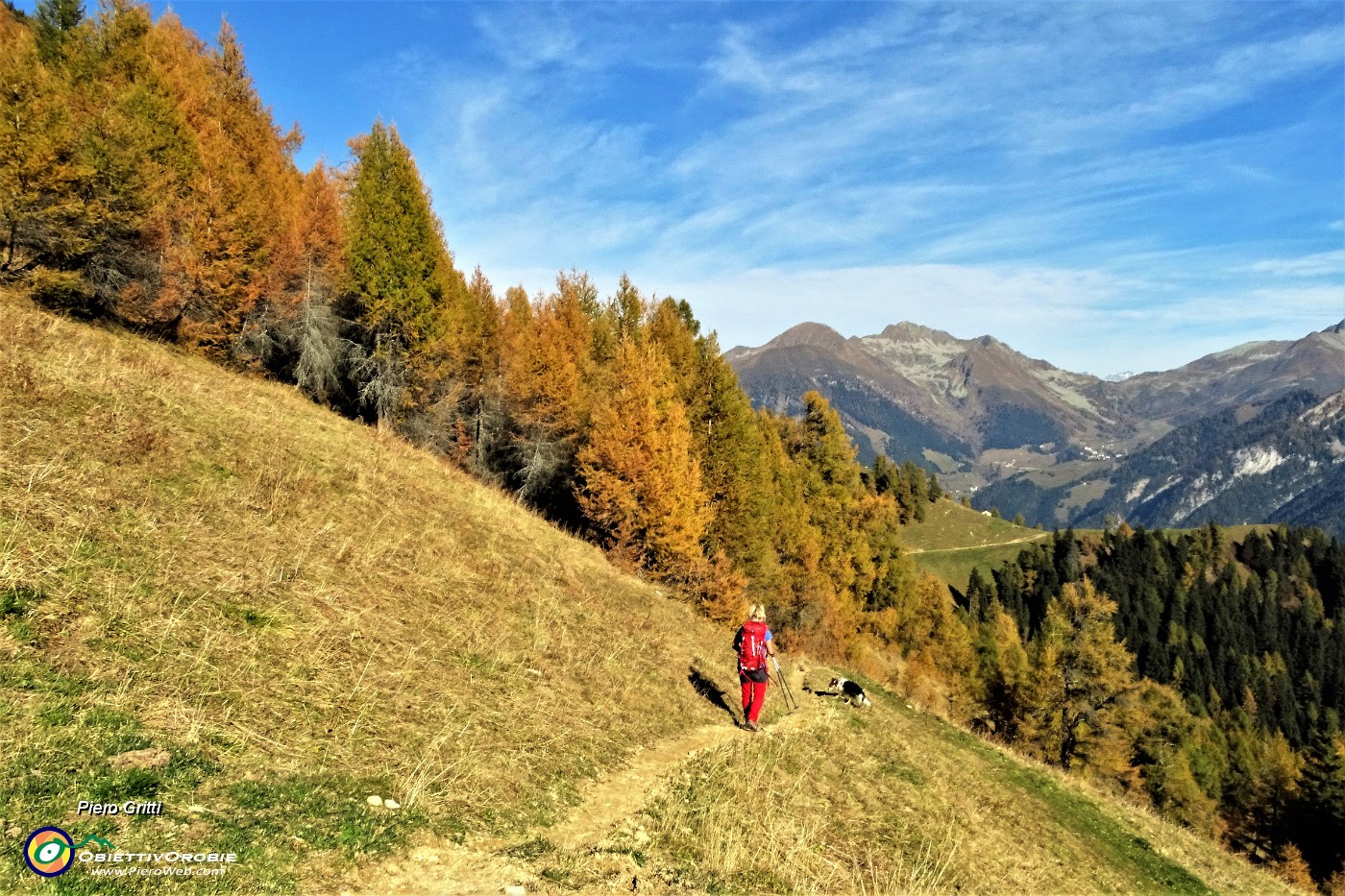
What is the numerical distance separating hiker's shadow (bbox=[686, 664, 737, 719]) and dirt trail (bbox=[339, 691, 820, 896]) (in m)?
3.79

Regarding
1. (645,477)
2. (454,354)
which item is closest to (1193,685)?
(645,477)

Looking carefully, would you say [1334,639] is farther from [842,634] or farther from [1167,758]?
[842,634]

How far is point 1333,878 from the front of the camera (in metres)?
59.9

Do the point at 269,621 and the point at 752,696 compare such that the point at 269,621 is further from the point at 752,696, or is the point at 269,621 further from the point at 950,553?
the point at 950,553

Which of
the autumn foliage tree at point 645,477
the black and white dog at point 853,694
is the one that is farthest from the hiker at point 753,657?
the autumn foliage tree at point 645,477

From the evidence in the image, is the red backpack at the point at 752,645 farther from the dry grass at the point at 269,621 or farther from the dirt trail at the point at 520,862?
the dry grass at the point at 269,621

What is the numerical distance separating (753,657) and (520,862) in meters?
9.18

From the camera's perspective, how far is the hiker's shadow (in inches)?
767

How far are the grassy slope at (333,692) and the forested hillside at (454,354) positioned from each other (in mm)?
1009

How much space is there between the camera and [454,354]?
40312 mm

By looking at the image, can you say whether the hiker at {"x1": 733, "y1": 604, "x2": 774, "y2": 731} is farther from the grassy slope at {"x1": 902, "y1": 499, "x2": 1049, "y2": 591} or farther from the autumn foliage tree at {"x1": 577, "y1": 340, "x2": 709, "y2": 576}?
the grassy slope at {"x1": 902, "y1": 499, "x2": 1049, "y2": 591}

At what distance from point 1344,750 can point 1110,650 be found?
35.0 metres

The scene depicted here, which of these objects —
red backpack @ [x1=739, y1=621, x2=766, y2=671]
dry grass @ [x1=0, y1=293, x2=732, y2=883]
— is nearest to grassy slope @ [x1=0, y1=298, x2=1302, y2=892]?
dry grass @ [x1=0, y1=293, x2=732, y2=883]

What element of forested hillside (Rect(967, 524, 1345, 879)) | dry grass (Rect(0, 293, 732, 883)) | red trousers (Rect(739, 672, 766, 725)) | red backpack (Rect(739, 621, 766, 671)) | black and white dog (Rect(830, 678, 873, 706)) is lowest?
forested hillside (Rect(967, 524, 1345, 879))
